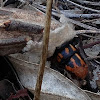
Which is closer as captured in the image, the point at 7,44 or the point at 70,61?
the point at 7,44

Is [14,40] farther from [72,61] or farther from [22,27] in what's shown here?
[72,61]

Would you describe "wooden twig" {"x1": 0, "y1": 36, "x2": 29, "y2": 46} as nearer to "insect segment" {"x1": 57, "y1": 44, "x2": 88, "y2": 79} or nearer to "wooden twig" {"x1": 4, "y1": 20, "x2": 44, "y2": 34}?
"wooden twig" {"x1": 4, "y1": 20, "x2": 44, "y2": 34}

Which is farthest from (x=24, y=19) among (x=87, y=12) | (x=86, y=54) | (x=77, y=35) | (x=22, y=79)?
(x=87, y=12)

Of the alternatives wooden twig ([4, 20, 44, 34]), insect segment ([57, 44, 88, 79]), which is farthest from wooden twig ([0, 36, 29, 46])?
insect segment ([57, 44, 88, 79])

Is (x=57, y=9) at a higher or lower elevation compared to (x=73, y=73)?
higher

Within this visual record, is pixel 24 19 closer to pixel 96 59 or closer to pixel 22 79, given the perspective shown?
pixel 22 79

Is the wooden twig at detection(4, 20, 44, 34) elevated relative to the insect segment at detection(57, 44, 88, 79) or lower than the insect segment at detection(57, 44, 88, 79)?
elevated

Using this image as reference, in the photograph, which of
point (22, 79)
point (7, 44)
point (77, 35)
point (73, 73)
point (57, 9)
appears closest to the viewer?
point (7, 44)

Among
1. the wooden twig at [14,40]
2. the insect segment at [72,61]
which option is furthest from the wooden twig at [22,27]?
the insect segment at [72,61]
